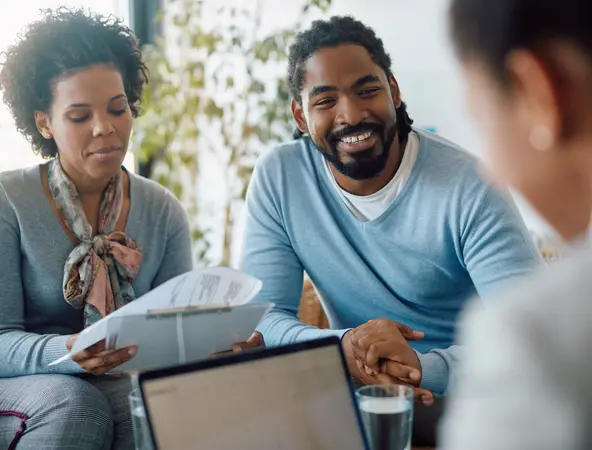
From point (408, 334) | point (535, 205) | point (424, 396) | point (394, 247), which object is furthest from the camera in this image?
point (394, 247)

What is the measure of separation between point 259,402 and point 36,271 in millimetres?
916

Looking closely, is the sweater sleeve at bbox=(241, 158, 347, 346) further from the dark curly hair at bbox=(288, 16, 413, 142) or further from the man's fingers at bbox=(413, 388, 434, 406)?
the man's fingers at bbox=(413, 388, 434, 406)

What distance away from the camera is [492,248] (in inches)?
61.5

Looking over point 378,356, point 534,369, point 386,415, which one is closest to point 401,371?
point 378,356

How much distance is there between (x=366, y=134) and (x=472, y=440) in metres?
1.24

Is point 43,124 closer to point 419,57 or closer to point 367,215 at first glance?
point 367,215

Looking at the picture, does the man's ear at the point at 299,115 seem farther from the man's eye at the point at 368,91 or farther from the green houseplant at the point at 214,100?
the green houseplant at the point at 214,100

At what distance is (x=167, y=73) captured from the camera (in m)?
3.22

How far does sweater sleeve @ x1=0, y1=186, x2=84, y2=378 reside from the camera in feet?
5.18

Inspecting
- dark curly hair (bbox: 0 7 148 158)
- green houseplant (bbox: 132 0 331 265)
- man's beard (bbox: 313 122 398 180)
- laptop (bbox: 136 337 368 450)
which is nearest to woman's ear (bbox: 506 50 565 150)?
laptop (bbox: 136 337 368 450)

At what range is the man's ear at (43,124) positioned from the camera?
6.07 ft

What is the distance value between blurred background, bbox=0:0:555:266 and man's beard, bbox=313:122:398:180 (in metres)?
1.35

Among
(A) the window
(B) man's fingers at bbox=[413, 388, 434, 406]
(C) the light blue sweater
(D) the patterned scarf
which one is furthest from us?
(A) the window

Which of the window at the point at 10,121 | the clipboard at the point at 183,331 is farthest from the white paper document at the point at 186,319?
the window at the point at 10,121
